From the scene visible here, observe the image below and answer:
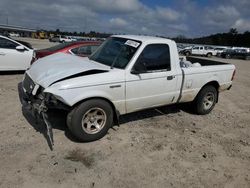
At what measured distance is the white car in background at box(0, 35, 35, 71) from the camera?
9875 mm

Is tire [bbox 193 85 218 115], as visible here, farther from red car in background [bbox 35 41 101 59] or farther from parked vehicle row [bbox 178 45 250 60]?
parked vehicle row [bbox 178 45 250 60]

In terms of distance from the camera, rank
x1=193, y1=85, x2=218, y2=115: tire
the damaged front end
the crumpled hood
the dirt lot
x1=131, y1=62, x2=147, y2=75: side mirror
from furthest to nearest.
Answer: x1=193, y1=85, x2=218, y2=115: tire → x1=131, y1=62, x2=147, y2=75: side mirror → the crumpled hood → the damaged front end → the dirt lot

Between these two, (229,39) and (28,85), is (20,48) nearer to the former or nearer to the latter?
(28,85)

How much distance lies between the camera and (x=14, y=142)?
187 inches

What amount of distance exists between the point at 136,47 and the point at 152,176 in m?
2.53

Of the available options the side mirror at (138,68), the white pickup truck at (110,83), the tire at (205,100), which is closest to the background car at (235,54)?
the tire at (205,100)

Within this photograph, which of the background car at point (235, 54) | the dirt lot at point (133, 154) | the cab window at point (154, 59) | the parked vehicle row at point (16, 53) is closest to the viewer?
the dirt lot at point (133, 154)

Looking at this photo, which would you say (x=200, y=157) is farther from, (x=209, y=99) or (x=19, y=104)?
(x=19, y=104)

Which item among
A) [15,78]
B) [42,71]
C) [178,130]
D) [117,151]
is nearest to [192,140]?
[178,130]

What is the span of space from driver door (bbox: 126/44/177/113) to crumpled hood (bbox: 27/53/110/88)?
0.62 meters

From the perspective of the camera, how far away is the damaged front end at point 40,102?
4.56 m

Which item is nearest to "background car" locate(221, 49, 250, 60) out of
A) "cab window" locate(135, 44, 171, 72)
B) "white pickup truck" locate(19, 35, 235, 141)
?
"white pickup truck" locate(19, 35, 235, 141)

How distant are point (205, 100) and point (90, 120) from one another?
3337 mm

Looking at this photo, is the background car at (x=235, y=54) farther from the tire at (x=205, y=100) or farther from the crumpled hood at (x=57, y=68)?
the crumpled hood at (x=57, y=68)
